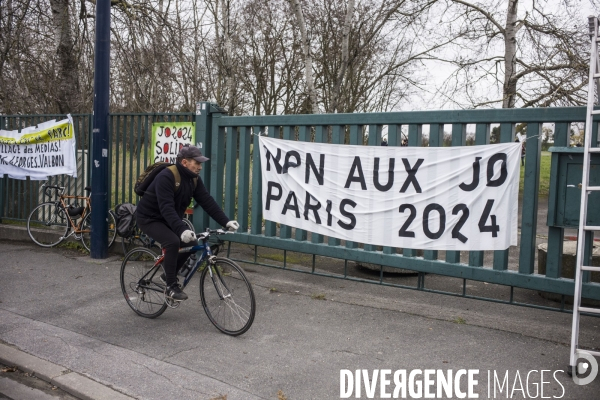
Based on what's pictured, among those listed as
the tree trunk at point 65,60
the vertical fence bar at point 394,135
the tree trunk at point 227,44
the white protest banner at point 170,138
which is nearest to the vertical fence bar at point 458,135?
A: the vertical fence bar at point 394,135

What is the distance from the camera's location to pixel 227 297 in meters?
5.70

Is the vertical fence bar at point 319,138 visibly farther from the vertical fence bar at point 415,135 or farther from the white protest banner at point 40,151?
the white protest banner at point 40,151

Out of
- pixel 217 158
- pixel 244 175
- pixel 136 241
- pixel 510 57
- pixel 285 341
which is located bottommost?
pixel 285 341

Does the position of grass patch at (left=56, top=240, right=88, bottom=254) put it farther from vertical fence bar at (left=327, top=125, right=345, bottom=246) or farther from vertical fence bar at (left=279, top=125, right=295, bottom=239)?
vertical fence bar at (left=327, top=125, right=345, bottom=246)

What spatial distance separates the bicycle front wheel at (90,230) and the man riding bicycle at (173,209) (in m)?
3.46

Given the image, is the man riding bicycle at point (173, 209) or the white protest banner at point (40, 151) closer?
the man riding bicycle at point (173, 209)

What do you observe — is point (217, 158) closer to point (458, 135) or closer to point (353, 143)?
point (353, 143)

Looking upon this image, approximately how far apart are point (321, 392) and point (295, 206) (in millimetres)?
3037

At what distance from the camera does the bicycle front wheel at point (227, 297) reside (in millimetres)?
5543

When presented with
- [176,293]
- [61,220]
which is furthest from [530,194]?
[61,220]

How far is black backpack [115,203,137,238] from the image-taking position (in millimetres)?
8688

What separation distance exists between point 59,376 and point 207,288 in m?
1.56

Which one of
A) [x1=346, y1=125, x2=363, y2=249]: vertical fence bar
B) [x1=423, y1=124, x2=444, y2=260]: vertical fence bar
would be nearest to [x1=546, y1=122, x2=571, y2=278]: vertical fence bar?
[x1=423, y1=124, x2=444, y2=260]: vertical fence bar

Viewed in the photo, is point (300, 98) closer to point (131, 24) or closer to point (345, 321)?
point (131, 24)
